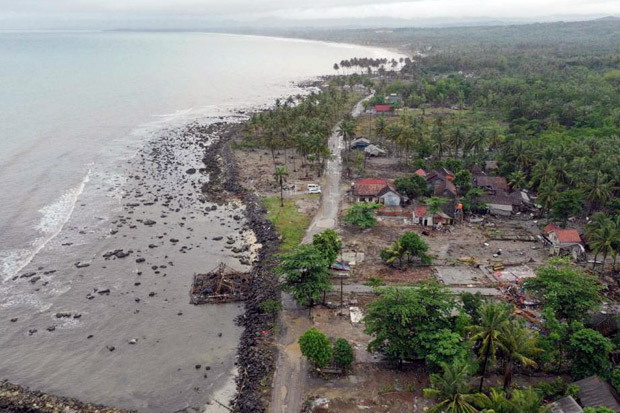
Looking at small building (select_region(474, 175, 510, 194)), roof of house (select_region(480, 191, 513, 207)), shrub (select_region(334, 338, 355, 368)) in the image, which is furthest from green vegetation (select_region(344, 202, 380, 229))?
shrub (select_region(334, 338, 355, 368))

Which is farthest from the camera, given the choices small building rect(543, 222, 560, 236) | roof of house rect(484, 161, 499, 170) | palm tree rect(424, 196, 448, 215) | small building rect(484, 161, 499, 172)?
roof of house rect(484, 161, 499, 170)

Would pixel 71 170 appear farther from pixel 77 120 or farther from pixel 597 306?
pixel 597 306

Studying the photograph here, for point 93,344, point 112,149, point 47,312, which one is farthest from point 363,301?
point 112,149

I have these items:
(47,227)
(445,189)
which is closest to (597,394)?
(445,189)

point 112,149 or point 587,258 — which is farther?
point 112,149

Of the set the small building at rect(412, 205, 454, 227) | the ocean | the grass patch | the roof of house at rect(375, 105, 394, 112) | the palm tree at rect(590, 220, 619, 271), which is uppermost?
the palm tree at rect(590, 220, 619, 271)

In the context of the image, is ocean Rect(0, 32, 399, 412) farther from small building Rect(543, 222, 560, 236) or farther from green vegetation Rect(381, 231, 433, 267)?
small building Rect(543, 222, 560, 236)
